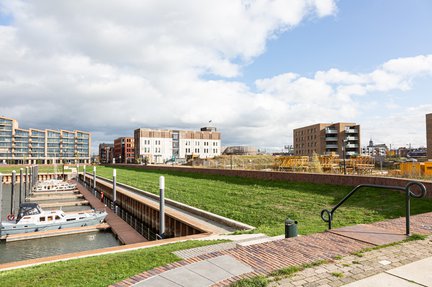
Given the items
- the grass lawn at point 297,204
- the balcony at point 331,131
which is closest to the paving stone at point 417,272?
the grass lawn at point 297,204

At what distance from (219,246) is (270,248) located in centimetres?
214

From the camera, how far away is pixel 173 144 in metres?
125

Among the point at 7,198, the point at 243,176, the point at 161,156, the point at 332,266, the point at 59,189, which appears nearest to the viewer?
the point at 332,266

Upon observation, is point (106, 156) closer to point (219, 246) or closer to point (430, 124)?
point (430, 124)

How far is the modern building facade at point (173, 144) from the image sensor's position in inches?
4541

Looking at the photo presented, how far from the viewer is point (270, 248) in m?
6.11

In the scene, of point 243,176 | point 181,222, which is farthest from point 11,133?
point 181,222

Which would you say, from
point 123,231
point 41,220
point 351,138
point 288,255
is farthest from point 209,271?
Result: point 351,138

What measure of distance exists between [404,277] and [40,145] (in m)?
159

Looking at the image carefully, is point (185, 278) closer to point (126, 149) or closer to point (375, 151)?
point (375, 151)

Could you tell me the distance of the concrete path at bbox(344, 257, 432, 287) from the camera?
4.47 meters

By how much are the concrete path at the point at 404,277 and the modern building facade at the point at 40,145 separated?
465 ft

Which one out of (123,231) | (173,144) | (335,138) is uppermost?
(335,138)

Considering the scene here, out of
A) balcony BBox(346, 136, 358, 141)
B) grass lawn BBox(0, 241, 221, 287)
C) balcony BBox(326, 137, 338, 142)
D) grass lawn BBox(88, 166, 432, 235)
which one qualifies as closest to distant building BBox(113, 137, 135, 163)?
balcony BBox(326, 137, 338, 142)
